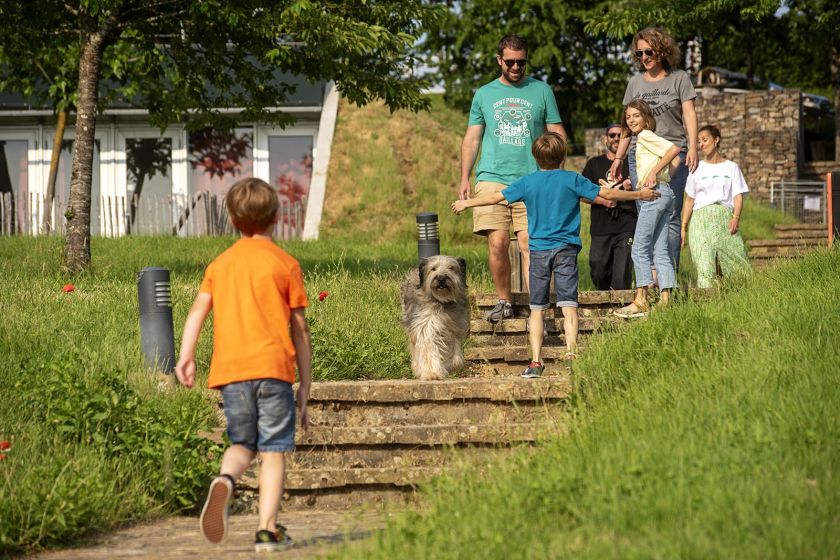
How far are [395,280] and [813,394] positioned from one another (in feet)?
25.1

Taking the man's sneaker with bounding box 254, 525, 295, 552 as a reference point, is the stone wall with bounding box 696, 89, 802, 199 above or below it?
above

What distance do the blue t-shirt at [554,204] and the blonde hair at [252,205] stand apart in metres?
3.44

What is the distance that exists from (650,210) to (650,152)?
19.5 inches

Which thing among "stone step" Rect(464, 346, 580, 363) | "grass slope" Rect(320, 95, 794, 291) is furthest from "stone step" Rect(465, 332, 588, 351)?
"grass slope" Rect(320, 95, 794, 291)

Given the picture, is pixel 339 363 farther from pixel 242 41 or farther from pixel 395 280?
pixel 242 41

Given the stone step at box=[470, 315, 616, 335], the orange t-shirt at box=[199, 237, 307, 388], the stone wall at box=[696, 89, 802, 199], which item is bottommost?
the stone step at box=[470, 315, 616, 335]

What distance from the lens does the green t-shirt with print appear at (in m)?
9.98

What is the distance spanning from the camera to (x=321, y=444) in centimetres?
764

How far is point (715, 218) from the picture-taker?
11047mm

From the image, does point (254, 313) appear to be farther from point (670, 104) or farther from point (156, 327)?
point (670, 104)

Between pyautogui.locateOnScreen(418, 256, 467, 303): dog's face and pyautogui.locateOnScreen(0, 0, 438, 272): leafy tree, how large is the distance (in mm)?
5923

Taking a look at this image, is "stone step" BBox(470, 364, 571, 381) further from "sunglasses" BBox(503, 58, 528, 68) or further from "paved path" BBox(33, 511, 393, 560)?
"paved path" BBox(33, 511, 393, 560)

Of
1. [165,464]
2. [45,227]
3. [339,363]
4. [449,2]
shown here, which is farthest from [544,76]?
[165,464]

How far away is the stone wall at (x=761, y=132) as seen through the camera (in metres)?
32.6
